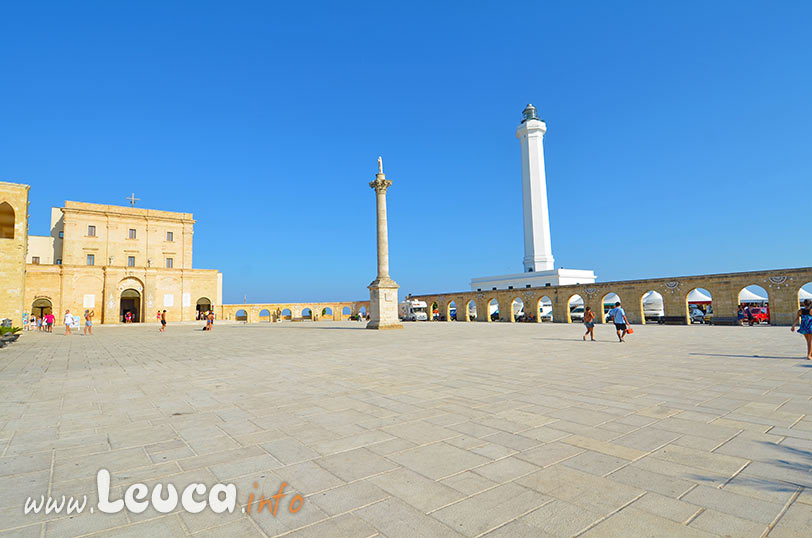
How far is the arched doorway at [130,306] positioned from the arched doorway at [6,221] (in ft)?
36.0

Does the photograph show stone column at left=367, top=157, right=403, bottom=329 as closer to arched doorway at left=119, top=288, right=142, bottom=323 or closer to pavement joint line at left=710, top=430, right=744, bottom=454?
pavement joint line at left=710, top=430, right=744, bottom=454

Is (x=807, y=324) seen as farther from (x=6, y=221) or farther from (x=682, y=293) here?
(x=6, y=221)

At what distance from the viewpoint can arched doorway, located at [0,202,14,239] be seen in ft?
86.3

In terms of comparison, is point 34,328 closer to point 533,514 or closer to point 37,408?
point 37,408

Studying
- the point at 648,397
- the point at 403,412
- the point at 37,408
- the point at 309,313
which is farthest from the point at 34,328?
the point at 648,397

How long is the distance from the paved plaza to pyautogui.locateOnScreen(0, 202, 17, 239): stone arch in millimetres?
25734

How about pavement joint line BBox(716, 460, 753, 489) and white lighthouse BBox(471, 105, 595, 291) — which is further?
white lighthouse BBox(471, 105, 595, 291)

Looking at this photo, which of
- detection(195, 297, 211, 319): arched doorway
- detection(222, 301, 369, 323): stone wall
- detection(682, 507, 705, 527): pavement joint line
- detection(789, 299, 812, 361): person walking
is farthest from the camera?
detection(222, 301, 369, 323): stone wall

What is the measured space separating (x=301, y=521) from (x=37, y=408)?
17.7 feet

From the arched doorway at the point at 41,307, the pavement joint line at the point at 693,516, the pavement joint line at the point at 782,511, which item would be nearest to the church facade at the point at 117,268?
the arched doorway at the point at 41,307

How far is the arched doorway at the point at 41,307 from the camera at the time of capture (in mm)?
33812

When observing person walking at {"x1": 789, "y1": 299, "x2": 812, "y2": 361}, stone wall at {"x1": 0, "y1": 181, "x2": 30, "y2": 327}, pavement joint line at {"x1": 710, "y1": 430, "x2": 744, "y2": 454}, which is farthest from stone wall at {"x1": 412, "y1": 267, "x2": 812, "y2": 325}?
stone wall at {"x1": 0, "y1": 181, "x2": 30, "y2": 327}

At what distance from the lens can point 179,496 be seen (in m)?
3.01

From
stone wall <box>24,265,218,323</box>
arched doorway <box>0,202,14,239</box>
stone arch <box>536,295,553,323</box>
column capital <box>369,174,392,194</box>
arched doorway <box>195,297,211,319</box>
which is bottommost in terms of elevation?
stone arch <box>536,295,553,323</box>
